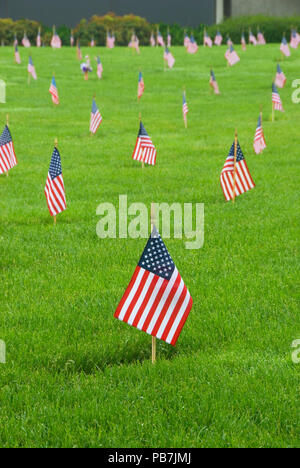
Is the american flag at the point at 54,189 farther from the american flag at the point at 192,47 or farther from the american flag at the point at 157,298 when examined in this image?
the american flag at the point at 192,47

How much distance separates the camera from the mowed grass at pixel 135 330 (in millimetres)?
5230

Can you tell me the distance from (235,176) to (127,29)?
49717mm

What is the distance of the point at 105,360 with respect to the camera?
635cm

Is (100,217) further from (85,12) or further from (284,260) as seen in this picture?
(85,12)

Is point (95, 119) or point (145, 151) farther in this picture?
point (95, 119)

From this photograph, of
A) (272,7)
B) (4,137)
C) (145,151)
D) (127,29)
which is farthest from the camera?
(272,7)

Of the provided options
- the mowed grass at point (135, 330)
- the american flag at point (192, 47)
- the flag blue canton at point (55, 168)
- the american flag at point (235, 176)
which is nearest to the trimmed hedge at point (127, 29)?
the american flag at point (192, 47)

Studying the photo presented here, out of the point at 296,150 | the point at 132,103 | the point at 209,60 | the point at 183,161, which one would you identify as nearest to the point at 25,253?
the point at 183,161

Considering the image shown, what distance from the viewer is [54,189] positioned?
11.2 meters

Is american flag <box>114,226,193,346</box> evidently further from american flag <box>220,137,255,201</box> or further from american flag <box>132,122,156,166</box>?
american flag <box>132,122,156,166</box>

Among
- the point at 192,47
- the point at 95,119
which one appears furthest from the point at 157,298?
the point at 192,47

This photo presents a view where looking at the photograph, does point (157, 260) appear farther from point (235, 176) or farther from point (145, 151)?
point (145, 151)

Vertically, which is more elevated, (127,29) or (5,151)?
(127,29)

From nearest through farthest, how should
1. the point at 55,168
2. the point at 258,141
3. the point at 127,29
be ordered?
the point at 55,168 → the point at 258,141 → the point at 127,29
